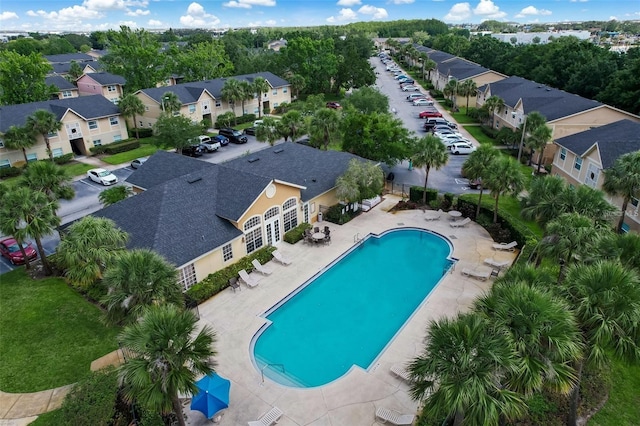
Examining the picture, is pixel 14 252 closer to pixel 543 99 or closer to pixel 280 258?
pixel 280 258

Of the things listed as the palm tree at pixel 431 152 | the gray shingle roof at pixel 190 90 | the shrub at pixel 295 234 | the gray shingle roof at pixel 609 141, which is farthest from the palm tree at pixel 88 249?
the gray shingle roof at pixel 190 90

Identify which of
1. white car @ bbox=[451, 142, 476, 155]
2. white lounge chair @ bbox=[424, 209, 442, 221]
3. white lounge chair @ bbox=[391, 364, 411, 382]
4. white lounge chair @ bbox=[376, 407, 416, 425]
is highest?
white car @ bbox=[451, 142, 476, 155]

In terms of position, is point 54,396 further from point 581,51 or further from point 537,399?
point 581,51

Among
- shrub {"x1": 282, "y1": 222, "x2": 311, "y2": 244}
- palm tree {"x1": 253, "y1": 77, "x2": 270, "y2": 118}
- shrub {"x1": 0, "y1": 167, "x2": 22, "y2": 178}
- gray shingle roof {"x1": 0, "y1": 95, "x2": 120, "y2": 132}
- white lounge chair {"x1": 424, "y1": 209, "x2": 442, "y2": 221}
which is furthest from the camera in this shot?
palm tree {"x1": 253, "y1": 77, "x2": 270, "y2": 118}

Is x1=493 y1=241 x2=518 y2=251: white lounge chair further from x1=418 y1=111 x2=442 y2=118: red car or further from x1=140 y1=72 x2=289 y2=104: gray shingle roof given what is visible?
x1=140 y1=72 x2=289 y2=104: gray shingle roof

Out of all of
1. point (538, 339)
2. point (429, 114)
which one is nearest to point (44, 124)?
point (538, 339)

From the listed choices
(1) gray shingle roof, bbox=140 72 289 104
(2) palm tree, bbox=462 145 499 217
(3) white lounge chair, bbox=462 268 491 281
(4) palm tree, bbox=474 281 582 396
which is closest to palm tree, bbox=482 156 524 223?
(2) palm tree, bbox=462 145 499 217

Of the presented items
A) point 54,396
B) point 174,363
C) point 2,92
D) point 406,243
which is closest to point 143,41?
point 2,92

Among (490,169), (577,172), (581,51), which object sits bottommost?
(577,172)
